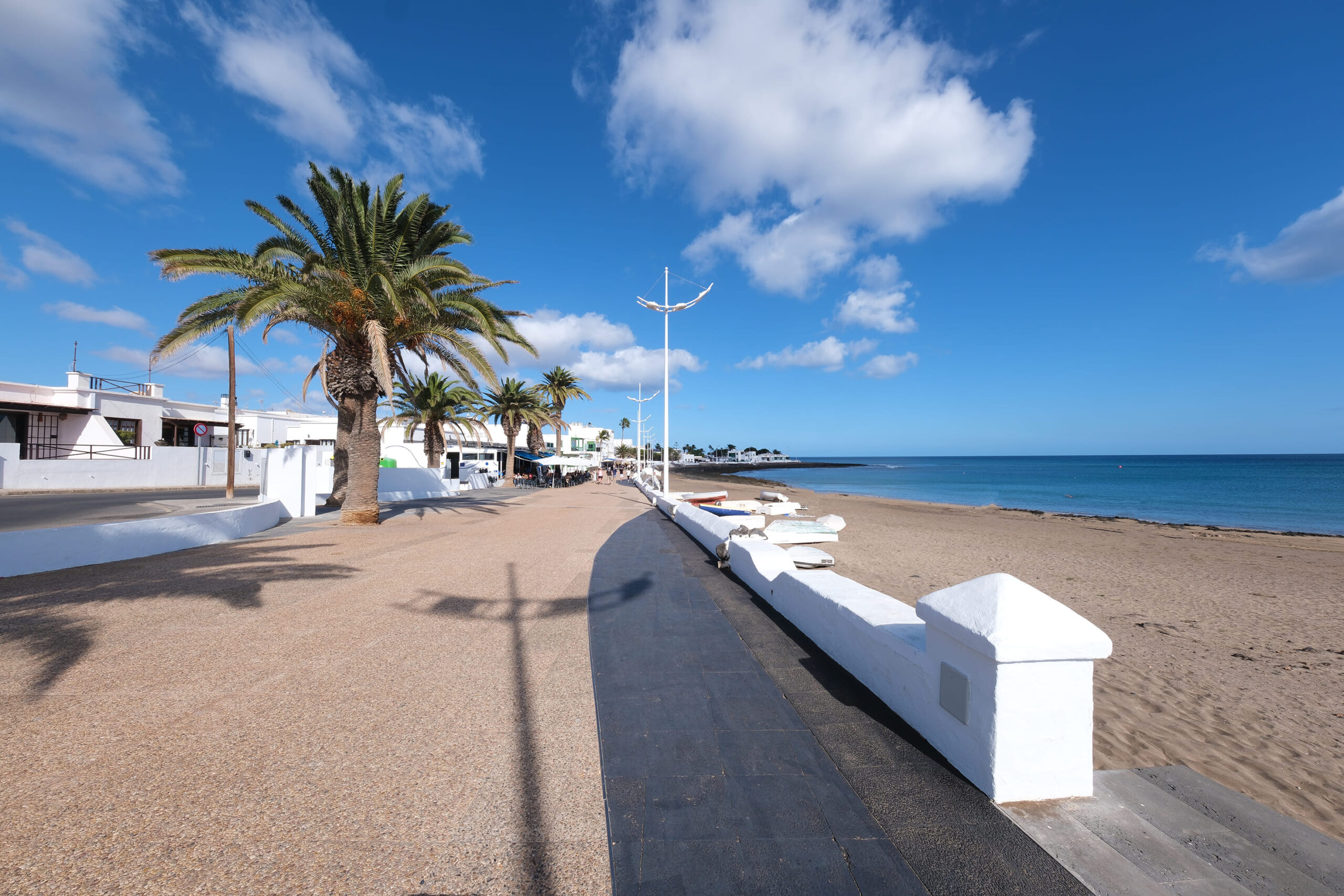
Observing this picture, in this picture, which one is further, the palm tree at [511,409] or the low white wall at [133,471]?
the palm tree at [511,409]

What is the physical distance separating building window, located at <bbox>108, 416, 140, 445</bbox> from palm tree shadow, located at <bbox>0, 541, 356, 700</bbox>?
3163cm

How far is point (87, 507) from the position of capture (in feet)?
55.0

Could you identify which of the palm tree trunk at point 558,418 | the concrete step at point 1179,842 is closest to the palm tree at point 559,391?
the palm tree trunk at point 558,418

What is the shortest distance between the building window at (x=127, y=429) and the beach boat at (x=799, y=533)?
3858cm

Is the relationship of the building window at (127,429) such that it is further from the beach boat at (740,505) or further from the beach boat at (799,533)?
the beach boat at (799,533)

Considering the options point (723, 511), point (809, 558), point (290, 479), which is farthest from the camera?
point (723, 511)

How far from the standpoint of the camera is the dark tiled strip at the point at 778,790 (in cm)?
223

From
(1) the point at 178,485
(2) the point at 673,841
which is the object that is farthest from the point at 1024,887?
(1) the point at 178,485

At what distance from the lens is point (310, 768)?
3.04 meters

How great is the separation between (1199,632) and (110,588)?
46.7ft

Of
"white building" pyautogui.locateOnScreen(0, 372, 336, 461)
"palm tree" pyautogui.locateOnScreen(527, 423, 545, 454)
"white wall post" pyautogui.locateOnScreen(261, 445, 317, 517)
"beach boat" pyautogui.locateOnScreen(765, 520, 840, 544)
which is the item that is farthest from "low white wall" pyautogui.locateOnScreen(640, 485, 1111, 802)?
"palm tree" pyautogui.locateOnScreen(527, 423, 545, 454)

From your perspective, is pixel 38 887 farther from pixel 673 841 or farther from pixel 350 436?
pixel 350 436

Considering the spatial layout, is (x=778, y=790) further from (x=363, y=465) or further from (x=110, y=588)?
(x=363, y=465)

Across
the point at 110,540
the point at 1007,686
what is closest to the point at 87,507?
the point at 110,540
